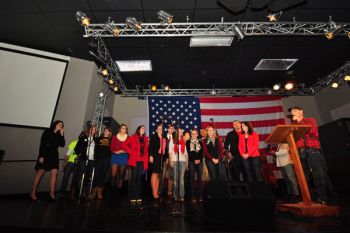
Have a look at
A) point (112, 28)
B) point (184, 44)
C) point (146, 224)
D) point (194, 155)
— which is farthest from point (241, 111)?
point (146, 224)

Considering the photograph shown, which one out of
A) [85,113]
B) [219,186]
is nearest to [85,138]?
[85,113]

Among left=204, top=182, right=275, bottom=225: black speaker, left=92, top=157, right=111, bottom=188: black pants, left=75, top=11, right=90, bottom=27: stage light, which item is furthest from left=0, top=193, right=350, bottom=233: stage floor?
left=75, top=11, right=90, bottom=27: stage light

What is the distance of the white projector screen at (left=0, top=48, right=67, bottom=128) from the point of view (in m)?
5.02

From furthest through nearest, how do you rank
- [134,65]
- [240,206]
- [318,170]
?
1. [134,65]
2. [318,170]
3. [240,206]

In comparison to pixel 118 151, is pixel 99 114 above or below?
above

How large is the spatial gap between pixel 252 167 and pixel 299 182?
1420 millimetres

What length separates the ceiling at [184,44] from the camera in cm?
430

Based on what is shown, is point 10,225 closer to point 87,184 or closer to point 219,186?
point 219,186

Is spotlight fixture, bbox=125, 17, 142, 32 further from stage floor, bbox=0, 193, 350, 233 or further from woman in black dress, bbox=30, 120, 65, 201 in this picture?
stage floor, bbox=0, 193, 350, 233

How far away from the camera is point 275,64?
6336mm

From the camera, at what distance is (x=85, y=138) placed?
4.52m

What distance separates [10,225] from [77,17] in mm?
4141

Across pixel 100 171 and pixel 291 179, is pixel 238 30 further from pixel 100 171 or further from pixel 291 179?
pixel 100 171

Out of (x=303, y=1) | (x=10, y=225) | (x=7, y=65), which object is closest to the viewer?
(x=10, y=225)
